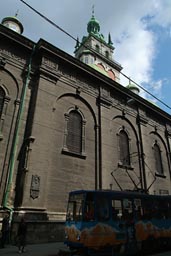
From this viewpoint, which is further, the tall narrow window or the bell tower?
the bell tower

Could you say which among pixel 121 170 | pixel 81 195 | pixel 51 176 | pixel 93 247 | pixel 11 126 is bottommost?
pixel 93 247

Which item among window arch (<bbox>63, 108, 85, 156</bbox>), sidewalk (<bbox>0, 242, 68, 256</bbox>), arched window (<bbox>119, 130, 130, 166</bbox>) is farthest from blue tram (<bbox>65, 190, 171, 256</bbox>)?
arched window (<bbox>119, 130, 130, 166</bbox>)

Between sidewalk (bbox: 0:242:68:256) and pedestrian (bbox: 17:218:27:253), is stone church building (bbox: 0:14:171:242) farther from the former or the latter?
pedestrian (bbox: 17:218:27:253)

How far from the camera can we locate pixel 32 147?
42.7ft

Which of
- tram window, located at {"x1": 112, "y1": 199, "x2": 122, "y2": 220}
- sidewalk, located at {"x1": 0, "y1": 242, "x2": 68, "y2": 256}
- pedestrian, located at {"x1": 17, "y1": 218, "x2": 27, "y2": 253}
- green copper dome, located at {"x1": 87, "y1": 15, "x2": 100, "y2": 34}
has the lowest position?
sidewalk, located at {"x1": 0, "y1": 242, "x2": 68, "y2": 256}

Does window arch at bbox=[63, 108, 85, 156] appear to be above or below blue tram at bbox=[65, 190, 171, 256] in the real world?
above

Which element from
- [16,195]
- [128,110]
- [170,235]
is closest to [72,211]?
[16,195]

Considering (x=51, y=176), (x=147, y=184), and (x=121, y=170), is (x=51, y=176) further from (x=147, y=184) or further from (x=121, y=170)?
(x=147, y=184)

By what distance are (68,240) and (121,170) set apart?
33.0ft

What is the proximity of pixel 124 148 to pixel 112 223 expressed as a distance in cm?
1168

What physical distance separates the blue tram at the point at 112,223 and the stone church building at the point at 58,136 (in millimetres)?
4035

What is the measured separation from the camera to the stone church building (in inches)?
481

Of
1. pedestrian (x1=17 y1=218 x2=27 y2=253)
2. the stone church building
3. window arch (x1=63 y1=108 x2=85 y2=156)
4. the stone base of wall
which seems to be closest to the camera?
pedestrian (x1=17 y1=218 x2=27 y2=253)

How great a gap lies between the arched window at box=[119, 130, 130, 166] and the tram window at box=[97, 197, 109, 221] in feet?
33.1
